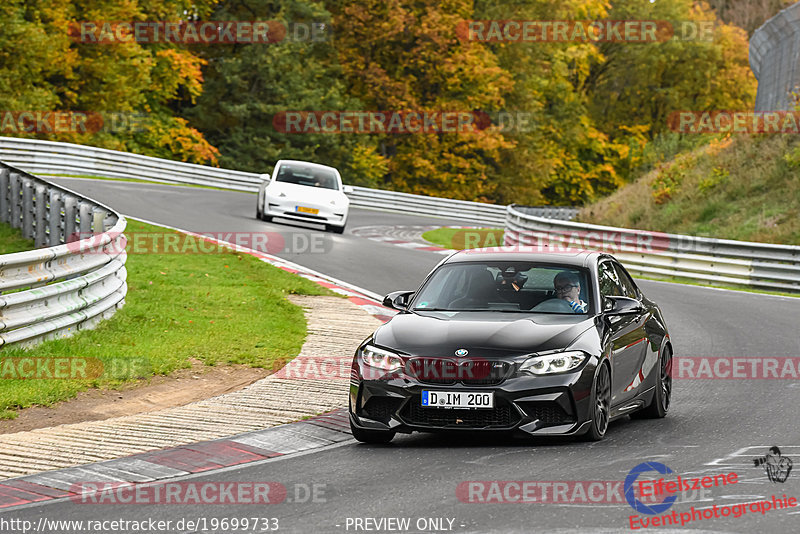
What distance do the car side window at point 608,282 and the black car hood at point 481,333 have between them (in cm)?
72

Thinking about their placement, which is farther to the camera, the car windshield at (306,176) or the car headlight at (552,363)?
the car windshield at (306,176)

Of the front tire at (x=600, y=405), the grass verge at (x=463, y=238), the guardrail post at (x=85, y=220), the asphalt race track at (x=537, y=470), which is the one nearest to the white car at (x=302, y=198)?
the grass verge at (x=463, y=238)

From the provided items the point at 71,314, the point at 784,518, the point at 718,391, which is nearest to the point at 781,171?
the point at 718,391

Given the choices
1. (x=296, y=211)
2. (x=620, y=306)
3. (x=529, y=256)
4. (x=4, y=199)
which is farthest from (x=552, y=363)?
(x=296, y=211)

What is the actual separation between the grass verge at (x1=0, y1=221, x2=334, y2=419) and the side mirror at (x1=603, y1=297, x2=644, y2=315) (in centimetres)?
406

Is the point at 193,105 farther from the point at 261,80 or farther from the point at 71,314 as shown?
the point at 71,314

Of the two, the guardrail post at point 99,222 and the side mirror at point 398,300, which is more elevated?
the side mirror at point 398,300

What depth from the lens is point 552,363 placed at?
8172 millimetres

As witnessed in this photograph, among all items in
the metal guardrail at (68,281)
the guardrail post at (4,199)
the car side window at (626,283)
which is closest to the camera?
the car side window at (626,283)

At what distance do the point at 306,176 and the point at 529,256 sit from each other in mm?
19188

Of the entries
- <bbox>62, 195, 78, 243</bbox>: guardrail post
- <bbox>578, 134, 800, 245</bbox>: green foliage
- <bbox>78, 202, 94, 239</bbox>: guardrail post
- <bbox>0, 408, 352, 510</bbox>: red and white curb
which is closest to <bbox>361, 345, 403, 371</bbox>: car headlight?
<bbox>0, 408, 352, 510</bbox>: red and white curb

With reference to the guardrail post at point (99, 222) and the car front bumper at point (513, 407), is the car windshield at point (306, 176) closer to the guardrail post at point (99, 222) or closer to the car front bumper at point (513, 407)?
the guardrail post at point (99, 222)

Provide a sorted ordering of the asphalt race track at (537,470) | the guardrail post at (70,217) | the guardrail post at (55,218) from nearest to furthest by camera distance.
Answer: the asphalt race track at (537,470), the guardrail post at (70,217), the guardrail post at (55,218)

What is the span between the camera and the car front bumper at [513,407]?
26.4ft
